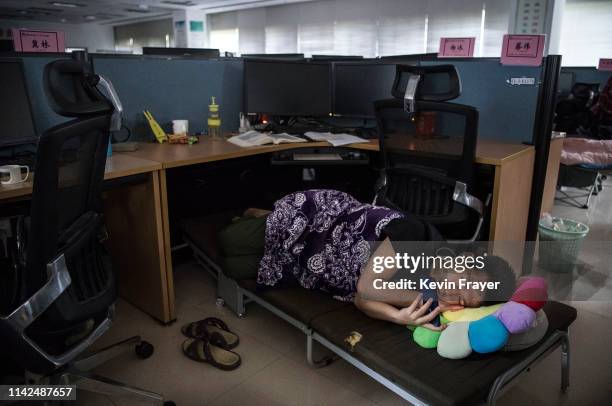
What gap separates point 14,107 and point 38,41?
13.5 inches

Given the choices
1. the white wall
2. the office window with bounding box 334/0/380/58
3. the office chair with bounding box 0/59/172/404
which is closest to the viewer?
the office chair with bounding box 0/59/172/404

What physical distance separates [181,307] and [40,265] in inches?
47.9

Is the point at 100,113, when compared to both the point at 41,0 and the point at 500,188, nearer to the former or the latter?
the point at 500,188

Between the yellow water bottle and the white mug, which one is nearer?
the white mug

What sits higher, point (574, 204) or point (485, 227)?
point (485, 227)

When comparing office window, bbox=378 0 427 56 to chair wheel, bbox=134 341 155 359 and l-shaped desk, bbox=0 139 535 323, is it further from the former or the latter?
chair wheel, bbox=134 341 155 359

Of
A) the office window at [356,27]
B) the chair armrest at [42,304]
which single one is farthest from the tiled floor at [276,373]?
the office window at [356,27]

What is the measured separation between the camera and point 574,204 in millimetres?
4035

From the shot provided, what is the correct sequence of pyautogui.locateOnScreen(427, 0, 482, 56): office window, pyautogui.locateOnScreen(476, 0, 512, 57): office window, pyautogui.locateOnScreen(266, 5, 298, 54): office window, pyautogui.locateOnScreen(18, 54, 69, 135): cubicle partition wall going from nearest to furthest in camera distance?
pyautogui.locateOnScreen(18, 54, 69, 135): cubicle partition wall, pyautogui.locateOnScreen(476, 0, 512, 57): office window, pyautogui.locateOnScreen(427, 0, 482, 56): office window, pyautogui.locateOnScreen(266, 5, 298, 54): office window

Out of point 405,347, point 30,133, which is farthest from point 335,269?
point 30,133

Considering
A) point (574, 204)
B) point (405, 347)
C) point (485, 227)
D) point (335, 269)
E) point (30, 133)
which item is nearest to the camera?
point (405, 347)

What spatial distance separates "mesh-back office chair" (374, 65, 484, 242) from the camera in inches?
Answer: 74.6

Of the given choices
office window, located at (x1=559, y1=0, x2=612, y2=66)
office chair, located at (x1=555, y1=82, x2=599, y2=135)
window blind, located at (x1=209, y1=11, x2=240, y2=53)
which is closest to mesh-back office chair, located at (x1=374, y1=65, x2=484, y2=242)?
office chair, located at (x1=555, y1=82, x2=599, y2=135)

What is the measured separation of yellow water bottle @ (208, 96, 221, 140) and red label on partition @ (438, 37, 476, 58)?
4.41 ft
